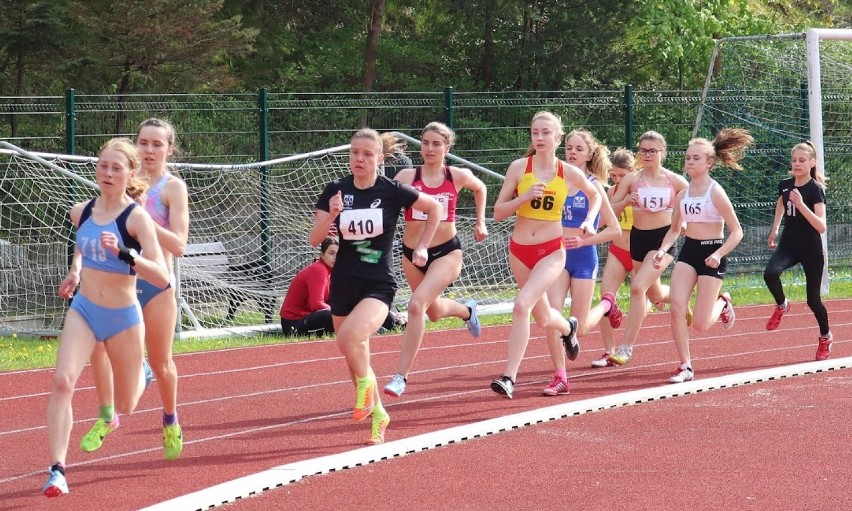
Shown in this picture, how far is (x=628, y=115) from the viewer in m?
19.9

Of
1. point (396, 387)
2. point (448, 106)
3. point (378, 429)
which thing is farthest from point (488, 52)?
point (378, 429)

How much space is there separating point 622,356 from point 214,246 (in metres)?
5.78

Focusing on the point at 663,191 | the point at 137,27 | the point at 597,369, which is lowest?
the point at 597,369

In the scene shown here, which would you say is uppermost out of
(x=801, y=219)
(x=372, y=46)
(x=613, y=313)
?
(x=372, y=46)

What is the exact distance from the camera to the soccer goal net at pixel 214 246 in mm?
14930

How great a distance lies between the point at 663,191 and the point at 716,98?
960cm

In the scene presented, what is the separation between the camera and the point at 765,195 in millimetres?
20641

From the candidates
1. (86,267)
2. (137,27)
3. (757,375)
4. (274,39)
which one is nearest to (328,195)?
(86,267)

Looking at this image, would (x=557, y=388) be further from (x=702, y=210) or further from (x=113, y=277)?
(x=113, y=277)

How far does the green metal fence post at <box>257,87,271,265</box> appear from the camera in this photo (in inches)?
627

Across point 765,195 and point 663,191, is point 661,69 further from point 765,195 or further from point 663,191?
point 663,191

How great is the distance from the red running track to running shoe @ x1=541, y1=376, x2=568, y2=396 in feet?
0.41

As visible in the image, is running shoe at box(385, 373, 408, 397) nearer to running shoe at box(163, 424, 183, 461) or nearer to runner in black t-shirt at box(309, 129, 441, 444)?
runner in black t-shirt at box(309, 129, 441, 444)

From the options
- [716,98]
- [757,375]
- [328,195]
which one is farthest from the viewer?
[716,98]
